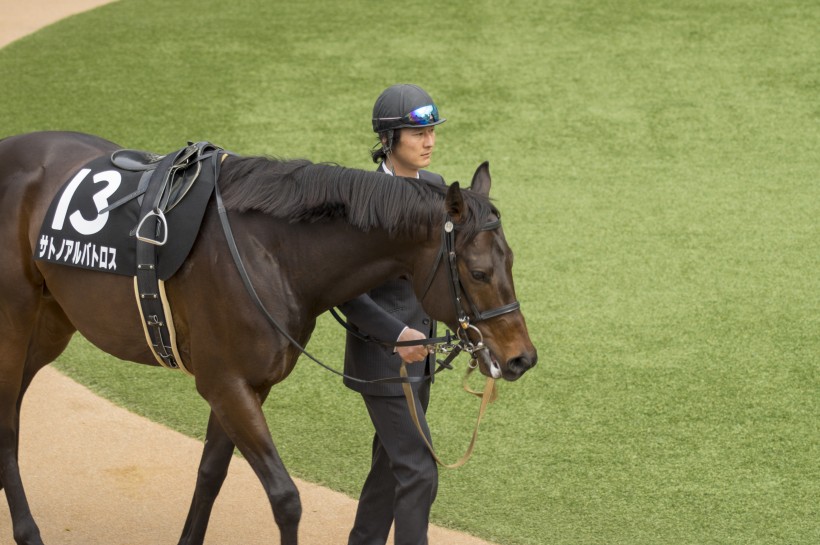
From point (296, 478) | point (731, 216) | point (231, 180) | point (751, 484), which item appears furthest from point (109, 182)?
point (731, 216)

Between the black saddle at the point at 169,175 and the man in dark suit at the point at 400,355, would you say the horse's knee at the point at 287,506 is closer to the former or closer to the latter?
the man in dark suit at the point at 400,355

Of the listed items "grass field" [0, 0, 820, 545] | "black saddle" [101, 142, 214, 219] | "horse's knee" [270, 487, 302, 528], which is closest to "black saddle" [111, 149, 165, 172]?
"black saddle" [101, 142, 214, 219]

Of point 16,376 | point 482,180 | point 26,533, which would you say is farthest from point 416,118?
point 26,533

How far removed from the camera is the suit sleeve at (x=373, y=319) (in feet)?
11.4

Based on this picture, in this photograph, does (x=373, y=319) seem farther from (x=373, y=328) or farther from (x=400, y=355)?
(x=400, y=355)

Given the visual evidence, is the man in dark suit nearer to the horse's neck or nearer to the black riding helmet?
the black riding helmet

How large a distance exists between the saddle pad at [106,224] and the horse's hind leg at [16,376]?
29 centimetres

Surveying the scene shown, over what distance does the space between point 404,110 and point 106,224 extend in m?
0.99

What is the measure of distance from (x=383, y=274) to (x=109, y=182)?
3.23 feet

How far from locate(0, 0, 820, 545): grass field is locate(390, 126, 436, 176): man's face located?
142 cm

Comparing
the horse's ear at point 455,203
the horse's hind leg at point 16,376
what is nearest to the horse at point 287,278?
the horse's ear at point 455,203

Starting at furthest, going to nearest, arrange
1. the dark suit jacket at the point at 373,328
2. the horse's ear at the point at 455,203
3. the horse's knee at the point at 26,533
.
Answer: the horse's knee at the point at 26,533 < the dark suit jacket at the point at 373,328 < the horse's ear at the point at 455,203

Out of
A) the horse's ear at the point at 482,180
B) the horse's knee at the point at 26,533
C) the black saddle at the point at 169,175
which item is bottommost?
the horse's knee at the point at 26,533

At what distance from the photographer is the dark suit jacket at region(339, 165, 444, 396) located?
11.5 ft
